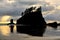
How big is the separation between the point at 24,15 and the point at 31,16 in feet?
14.3

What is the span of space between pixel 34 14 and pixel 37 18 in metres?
2.09

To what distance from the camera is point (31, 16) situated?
97000mm

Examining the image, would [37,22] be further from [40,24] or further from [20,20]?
[20,20]

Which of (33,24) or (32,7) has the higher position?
(32,7)

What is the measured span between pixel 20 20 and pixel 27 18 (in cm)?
349

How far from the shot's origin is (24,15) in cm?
10050

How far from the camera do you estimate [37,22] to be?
96.6m

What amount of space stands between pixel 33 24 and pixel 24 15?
611 cm

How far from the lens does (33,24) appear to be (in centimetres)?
9650

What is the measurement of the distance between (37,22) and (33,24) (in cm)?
159

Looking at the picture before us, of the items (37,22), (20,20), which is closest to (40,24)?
(37,22)

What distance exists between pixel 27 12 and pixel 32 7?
3.94 meters

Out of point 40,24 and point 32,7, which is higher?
point 32,7

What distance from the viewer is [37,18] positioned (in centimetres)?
9775
